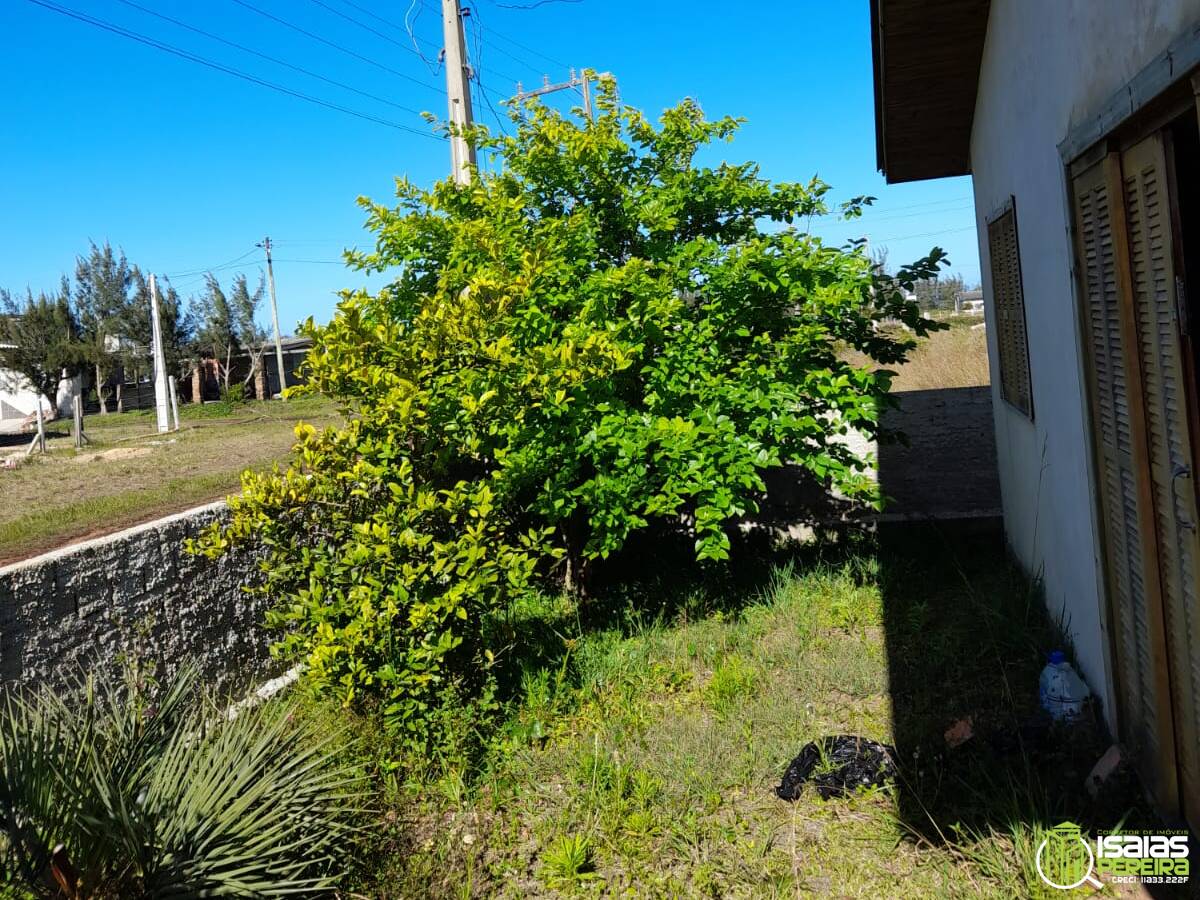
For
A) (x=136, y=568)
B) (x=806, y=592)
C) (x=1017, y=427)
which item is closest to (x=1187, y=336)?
(x=1017, y=427)

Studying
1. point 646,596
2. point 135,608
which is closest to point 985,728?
point 646,596

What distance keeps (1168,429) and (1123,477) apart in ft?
1.69

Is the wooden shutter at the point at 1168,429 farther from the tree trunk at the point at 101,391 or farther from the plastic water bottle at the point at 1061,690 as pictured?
the tree trunk at the point at 101,391

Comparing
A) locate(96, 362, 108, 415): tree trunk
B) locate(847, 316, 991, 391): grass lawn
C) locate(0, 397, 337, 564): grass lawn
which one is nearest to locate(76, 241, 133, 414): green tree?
locate(96, 362, 108, 415): tree trunk

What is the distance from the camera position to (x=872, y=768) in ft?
12.4

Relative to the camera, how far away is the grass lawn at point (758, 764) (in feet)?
10.8

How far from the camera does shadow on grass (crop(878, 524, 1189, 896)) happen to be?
3.24 meters

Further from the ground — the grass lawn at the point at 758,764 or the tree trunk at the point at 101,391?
the tree trunk at the point at 101,391

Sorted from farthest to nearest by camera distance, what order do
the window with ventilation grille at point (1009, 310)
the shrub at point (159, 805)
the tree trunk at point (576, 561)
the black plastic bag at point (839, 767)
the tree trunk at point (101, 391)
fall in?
1. the tree trunk at point (101, 391)
2. the tree trunk at point (576, 561)
3. the window with ventilation grille at point (1009, 310)
4. the black plastic bag at point (839, 767)
5. the shrub at point (159, 805)

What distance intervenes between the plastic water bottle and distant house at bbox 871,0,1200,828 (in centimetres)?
8

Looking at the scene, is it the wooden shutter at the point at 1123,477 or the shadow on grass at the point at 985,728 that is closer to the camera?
the wooden shutter at the point at 1123,477

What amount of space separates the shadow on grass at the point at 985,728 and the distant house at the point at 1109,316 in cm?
20

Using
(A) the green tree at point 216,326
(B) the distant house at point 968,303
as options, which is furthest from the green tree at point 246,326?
(B) the distant house at point 968,303

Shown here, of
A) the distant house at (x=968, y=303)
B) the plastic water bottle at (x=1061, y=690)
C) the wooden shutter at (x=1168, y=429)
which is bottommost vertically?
the plastic water bottle at (x=1061, y=690)
